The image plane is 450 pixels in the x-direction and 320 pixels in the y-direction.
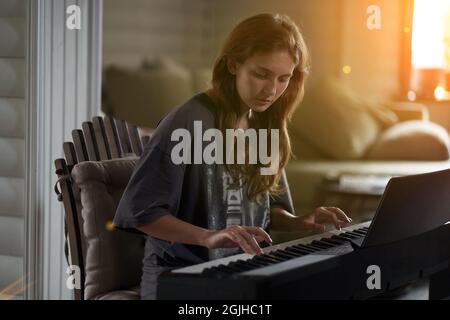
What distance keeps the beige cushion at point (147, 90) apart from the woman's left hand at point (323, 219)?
43 centimetres

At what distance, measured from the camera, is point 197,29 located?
6.36 feet

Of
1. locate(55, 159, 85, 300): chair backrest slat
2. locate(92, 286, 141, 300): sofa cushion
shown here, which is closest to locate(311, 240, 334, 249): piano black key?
locate(92, 286, 141, 300): sofa cushion

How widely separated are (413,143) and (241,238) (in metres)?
1.89

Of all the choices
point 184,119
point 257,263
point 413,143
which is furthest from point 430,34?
point 257,263

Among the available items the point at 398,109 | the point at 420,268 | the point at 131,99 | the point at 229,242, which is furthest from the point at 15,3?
the point at 398,109

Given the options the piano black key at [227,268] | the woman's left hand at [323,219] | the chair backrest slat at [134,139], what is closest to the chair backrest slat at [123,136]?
the chair backrest slat at [134,139]

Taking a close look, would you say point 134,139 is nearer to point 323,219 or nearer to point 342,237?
point 323,219

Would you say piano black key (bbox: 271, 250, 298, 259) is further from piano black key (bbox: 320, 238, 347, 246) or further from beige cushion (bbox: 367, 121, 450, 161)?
beige cushion (bbox: 367, 121, 450, 161)

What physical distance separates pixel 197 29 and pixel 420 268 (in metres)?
0.83

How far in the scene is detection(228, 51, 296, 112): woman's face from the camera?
59.5 inches

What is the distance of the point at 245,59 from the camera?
1.52 m

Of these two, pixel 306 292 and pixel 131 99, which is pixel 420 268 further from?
pixel 131 99

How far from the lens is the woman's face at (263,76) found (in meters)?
1.51

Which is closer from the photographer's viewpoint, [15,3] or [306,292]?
[306,292]
